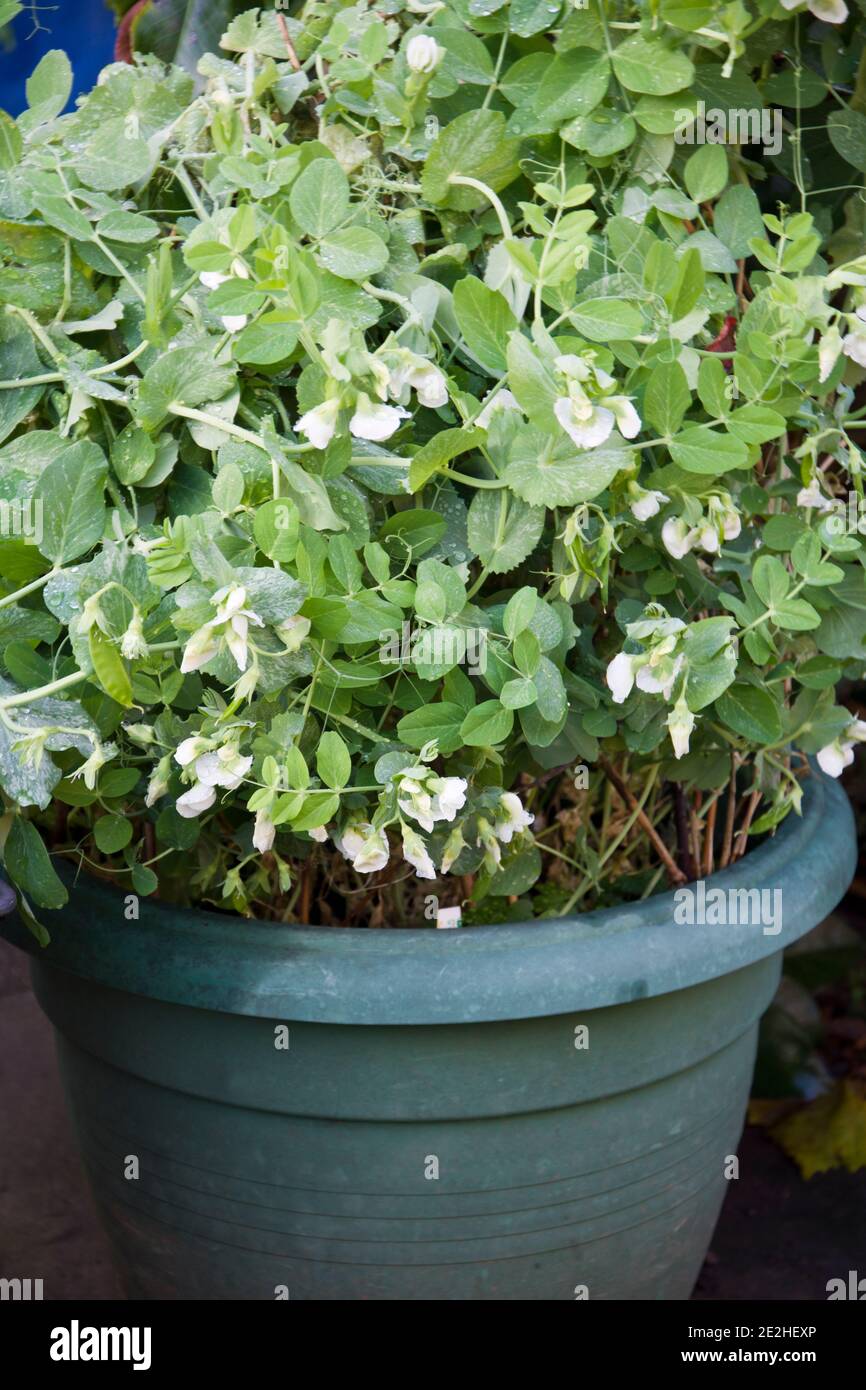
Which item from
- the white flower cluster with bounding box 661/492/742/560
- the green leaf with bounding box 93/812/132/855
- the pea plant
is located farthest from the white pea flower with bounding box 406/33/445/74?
the green leaf with bounding box 93/812/132/855

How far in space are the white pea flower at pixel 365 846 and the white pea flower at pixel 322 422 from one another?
23 centimetres

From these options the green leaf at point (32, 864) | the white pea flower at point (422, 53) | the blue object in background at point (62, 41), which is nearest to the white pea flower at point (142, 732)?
the green leaf at point (32, 864)

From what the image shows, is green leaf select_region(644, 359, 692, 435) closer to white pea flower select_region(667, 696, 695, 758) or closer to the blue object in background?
white pea flower select_region(667, 696, 695, 758)

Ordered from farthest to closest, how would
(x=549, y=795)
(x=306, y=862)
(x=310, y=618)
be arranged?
(x=549, y=795)
(x=306, y=862)
(x=310, y=618)

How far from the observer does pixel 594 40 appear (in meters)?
0.86

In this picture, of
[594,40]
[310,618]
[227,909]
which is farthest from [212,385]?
[227,909]

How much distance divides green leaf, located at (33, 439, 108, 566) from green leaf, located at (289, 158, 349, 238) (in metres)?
0.19

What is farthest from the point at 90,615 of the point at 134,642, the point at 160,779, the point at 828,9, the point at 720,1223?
the point at 720,1223

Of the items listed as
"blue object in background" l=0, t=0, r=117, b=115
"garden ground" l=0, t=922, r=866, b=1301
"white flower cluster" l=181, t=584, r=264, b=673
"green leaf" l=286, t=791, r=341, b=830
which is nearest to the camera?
"white flower cluster" l=181, t=584, r=264, b=673

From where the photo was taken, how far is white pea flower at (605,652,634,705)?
2.58 ft

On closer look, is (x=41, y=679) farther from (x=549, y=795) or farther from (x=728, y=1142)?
(x=728, y=1142)

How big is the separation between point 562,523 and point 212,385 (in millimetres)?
232

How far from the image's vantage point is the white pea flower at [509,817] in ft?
2.79

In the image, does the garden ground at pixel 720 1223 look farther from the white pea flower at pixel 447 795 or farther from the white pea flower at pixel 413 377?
the white pea flower at pixel 413 377
